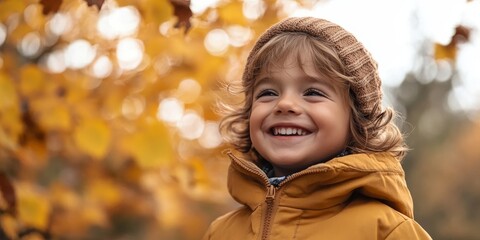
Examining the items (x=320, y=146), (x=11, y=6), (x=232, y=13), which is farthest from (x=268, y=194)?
(x=232, y=13)

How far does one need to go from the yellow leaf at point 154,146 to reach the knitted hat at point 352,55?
1520 millimetres

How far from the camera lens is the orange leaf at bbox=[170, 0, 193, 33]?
268 centimetres

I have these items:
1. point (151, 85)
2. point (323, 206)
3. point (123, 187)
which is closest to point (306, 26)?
point (323, 206)

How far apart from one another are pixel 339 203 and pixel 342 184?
79mm

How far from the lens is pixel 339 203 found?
2.46 metres

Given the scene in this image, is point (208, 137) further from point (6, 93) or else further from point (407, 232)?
point (407, 232)

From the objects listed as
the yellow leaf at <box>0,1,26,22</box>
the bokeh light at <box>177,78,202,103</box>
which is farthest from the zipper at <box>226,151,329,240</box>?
the bokeh light at <box>177,78,202,103</box>

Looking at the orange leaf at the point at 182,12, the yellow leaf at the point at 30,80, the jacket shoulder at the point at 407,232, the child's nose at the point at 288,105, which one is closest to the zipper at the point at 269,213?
the child's nose at the point at 288,105

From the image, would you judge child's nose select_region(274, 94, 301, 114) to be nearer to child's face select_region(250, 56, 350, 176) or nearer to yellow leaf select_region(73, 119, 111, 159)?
child's face select_region(250, 56, 350, 176)

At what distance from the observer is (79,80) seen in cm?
488

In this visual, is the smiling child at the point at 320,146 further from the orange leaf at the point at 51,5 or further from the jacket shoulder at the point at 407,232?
the orange leaf at the point at 51,5

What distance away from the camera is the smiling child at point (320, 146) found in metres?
2.39

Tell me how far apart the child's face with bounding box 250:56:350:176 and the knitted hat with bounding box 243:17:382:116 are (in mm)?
62

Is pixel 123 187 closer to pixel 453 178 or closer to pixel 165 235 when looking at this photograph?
pixel 165 235
